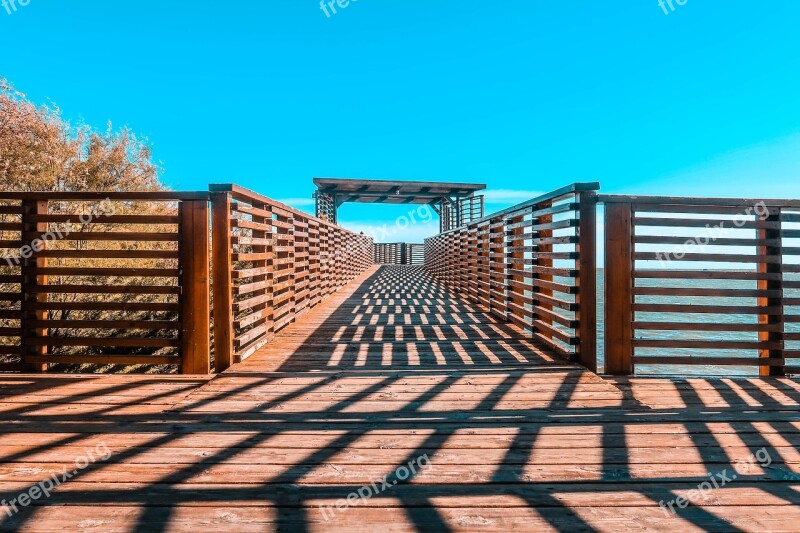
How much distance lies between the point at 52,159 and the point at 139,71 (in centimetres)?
888

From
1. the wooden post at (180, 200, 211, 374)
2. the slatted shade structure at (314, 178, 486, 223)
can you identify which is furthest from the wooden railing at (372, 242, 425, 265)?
the wooden post at (180, 200, 211, 374)

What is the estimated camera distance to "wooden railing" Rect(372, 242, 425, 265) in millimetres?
28500

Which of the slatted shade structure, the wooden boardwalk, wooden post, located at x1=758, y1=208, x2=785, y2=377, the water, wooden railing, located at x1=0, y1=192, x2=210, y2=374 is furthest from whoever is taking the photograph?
the slatted shade structure

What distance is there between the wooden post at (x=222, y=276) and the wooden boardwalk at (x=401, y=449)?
17 cm

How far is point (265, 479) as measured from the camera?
1600 mm

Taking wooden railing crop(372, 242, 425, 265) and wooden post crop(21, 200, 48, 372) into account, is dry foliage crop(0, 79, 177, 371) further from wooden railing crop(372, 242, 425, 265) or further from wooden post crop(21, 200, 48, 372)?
wooden railing crop(372, 242, 425, 265)

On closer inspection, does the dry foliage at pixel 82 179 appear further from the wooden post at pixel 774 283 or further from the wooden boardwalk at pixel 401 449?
the wooden post at pixel 774 283

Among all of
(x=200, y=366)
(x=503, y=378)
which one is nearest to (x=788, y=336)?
(x=503, y=378)

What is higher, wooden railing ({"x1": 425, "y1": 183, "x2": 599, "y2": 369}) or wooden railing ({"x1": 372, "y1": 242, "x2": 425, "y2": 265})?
wooden railing ({"x1": 372, "y1": 242, "x2": 425, "y2": 265})

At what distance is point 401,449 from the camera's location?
1.85 m

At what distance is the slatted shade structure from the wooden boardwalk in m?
13.1

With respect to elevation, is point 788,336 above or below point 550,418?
above

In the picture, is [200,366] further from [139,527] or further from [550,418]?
[550,418]

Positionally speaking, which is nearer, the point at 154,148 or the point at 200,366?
the point at 200,366
